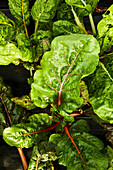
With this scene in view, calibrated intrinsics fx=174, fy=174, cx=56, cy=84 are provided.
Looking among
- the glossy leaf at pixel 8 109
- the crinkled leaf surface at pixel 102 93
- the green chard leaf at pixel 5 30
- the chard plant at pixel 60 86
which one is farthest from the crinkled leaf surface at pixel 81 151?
the green chard leaf at pixel 5 30

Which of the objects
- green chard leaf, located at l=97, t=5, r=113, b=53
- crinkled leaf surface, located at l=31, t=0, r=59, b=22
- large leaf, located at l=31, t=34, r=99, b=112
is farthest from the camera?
crinkled leaf surface, located at l=31, t=0, r=59, b=22

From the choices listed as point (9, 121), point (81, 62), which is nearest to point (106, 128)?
point (81, 62)

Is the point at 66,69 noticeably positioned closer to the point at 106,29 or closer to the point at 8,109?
the point at 106,29

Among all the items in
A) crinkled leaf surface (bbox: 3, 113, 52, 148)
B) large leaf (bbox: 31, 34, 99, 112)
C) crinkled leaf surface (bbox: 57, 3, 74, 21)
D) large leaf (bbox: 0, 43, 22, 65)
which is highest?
crinkled leaf surface (bbox: 57, 3, 74, 21)

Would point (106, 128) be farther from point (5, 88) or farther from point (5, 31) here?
point (5, 31)

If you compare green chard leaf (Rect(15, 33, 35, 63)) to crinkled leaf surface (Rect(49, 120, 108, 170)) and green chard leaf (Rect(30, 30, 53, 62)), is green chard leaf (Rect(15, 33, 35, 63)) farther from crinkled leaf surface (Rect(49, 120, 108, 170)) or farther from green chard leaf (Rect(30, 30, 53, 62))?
crinkled leaf surface (Rect(49, 120, 108, 170))

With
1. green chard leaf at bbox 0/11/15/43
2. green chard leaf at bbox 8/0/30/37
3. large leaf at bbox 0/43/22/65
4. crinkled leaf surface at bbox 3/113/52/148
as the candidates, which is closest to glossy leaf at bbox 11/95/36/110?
crinkled leaf surface at bbox 3/113/52/148

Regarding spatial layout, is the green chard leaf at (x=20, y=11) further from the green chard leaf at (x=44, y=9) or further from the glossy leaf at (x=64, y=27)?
the glossy leaf at (x=64, y=27)
